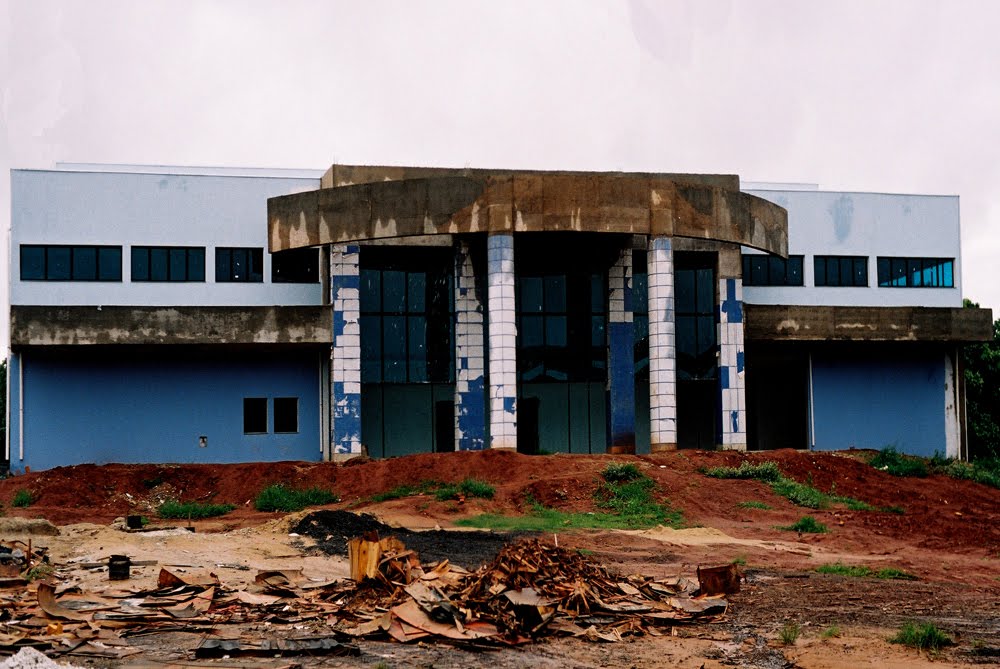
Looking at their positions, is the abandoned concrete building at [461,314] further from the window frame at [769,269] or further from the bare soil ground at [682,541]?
the bare soil ground at [682,541]

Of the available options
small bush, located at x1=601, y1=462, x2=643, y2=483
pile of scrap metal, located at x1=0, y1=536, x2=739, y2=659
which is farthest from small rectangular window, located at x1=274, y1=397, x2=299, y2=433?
pile of scrap metal, located at x1=0, y1=536, x2=739, y2=659

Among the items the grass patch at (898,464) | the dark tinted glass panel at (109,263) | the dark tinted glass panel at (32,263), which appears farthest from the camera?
the dark tinted glass panel at (109,263)

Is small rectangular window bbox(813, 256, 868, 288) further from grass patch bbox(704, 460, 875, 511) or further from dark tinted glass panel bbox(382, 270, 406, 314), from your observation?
dark tinted glass panel bbox(382, 270, 406, 314)

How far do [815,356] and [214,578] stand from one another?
2856cm

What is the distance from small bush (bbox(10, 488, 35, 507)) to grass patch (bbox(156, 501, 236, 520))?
339 cm

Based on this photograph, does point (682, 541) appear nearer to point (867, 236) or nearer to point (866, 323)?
point (866, 323)

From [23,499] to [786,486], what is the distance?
19.7 meters

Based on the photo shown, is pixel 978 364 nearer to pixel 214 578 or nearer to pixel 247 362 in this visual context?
pixel 247 362

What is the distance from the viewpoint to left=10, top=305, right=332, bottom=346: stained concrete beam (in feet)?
110

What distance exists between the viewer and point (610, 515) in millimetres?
26141

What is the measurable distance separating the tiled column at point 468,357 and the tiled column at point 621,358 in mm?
3847

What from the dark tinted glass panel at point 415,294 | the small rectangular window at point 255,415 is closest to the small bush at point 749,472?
the dark tinted glass panel at point 415,294

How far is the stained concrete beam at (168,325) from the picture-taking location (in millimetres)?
33562

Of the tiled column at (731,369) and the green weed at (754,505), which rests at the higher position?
the tiled column at (731,369)
